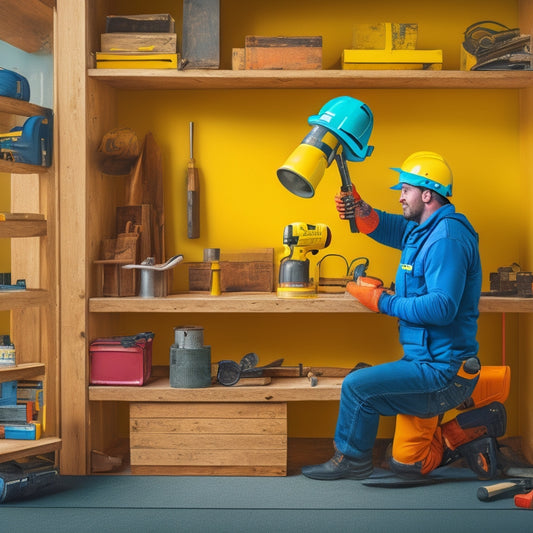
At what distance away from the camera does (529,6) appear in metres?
4.43

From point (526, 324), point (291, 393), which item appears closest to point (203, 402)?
point (291, 393)

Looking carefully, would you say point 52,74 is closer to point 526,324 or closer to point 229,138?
point 229,138

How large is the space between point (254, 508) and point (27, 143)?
2.16 metres

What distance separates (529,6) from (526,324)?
181 cm

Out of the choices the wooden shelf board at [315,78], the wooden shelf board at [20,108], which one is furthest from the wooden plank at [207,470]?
the wooden shelf board at [315,78]

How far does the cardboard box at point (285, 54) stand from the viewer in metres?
4.34

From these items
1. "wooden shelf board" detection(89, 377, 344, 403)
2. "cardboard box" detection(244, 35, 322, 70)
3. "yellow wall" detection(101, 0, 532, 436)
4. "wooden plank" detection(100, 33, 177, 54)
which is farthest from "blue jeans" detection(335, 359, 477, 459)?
"wooden plank" detection(100, 33, 177, 54)

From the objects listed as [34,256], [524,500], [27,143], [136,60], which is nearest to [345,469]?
[524,500]

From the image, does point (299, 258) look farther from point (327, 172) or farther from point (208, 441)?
point (208, 441)

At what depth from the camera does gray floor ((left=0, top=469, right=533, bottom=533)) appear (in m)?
3.40

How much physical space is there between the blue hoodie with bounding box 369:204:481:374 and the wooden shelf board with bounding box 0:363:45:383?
1818 mm

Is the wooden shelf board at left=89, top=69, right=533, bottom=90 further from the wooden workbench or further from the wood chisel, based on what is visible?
the wooden workbench

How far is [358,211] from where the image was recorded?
169 inches

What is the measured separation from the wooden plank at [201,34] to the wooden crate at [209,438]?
187cm
